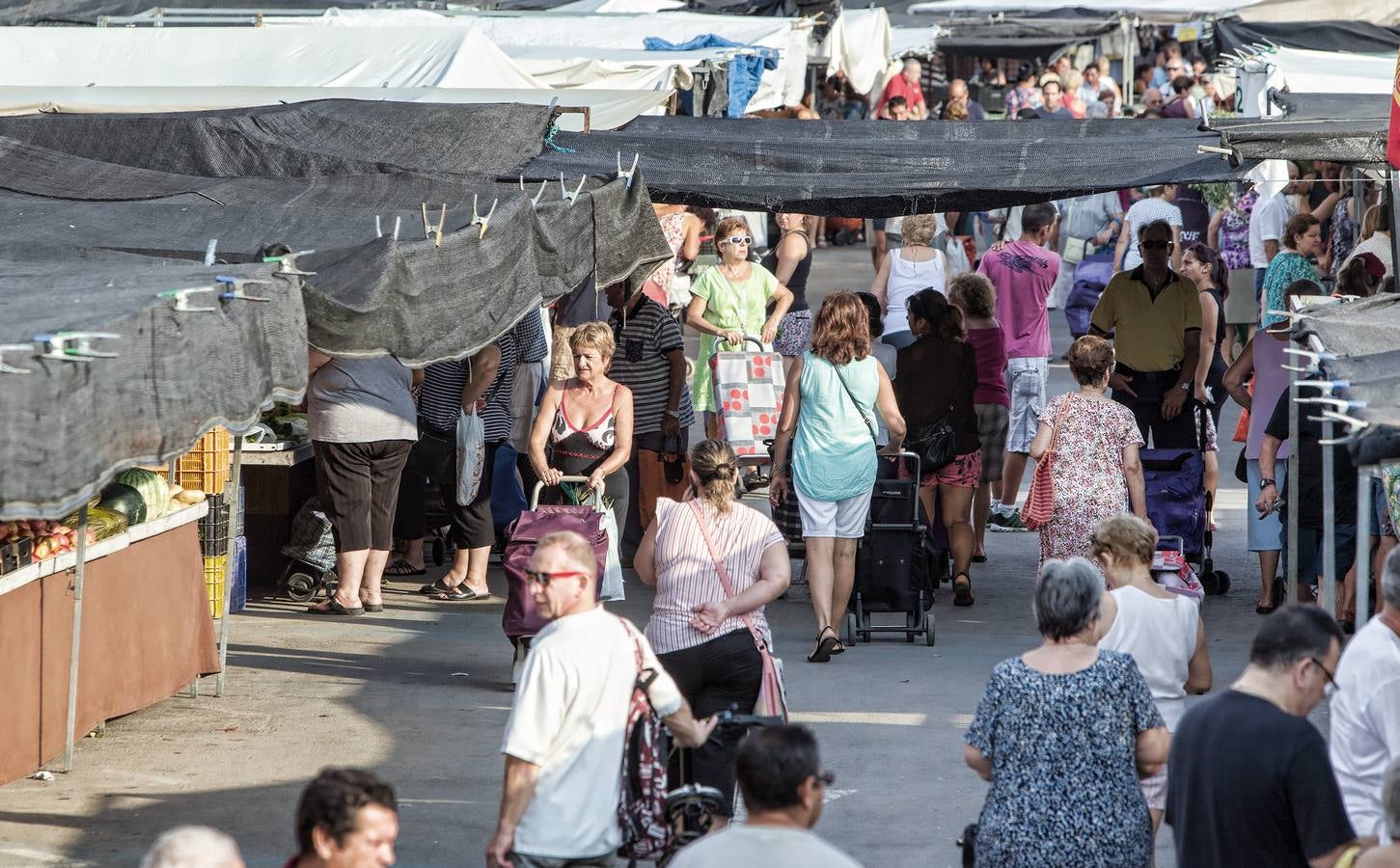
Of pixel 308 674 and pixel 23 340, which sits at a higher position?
pixel 23 340

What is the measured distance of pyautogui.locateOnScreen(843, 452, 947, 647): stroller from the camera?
9.52 metres

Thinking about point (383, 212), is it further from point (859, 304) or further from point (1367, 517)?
point (1367, 517)

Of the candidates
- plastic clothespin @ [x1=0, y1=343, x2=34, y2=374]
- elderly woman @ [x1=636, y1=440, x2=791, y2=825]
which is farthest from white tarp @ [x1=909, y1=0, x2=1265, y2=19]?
plastic clothespin @ [x1=0, y1=343, x2=34, y2=374]

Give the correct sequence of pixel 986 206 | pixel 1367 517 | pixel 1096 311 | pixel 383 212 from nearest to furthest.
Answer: pixel 1367 517, pixel 383 212, pixel 986 206, pixel 1096 311

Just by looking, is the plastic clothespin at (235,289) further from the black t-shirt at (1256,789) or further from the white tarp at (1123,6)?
the white tarp at (1123,6)

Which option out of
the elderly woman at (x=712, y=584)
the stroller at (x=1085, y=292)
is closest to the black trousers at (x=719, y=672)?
the elderly woman at (x=712, y=584)

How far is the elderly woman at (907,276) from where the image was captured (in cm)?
1263

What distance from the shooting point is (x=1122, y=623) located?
598 cm

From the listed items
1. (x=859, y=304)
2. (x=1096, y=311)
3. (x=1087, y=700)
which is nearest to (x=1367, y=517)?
(x=1087, y=700)

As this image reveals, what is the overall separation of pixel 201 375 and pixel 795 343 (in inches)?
282

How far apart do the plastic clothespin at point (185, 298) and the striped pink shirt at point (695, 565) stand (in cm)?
182

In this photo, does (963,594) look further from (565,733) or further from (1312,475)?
(565,733)

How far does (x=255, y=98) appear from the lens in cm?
1123

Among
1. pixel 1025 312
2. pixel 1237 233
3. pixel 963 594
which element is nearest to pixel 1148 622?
pixel 963 594
